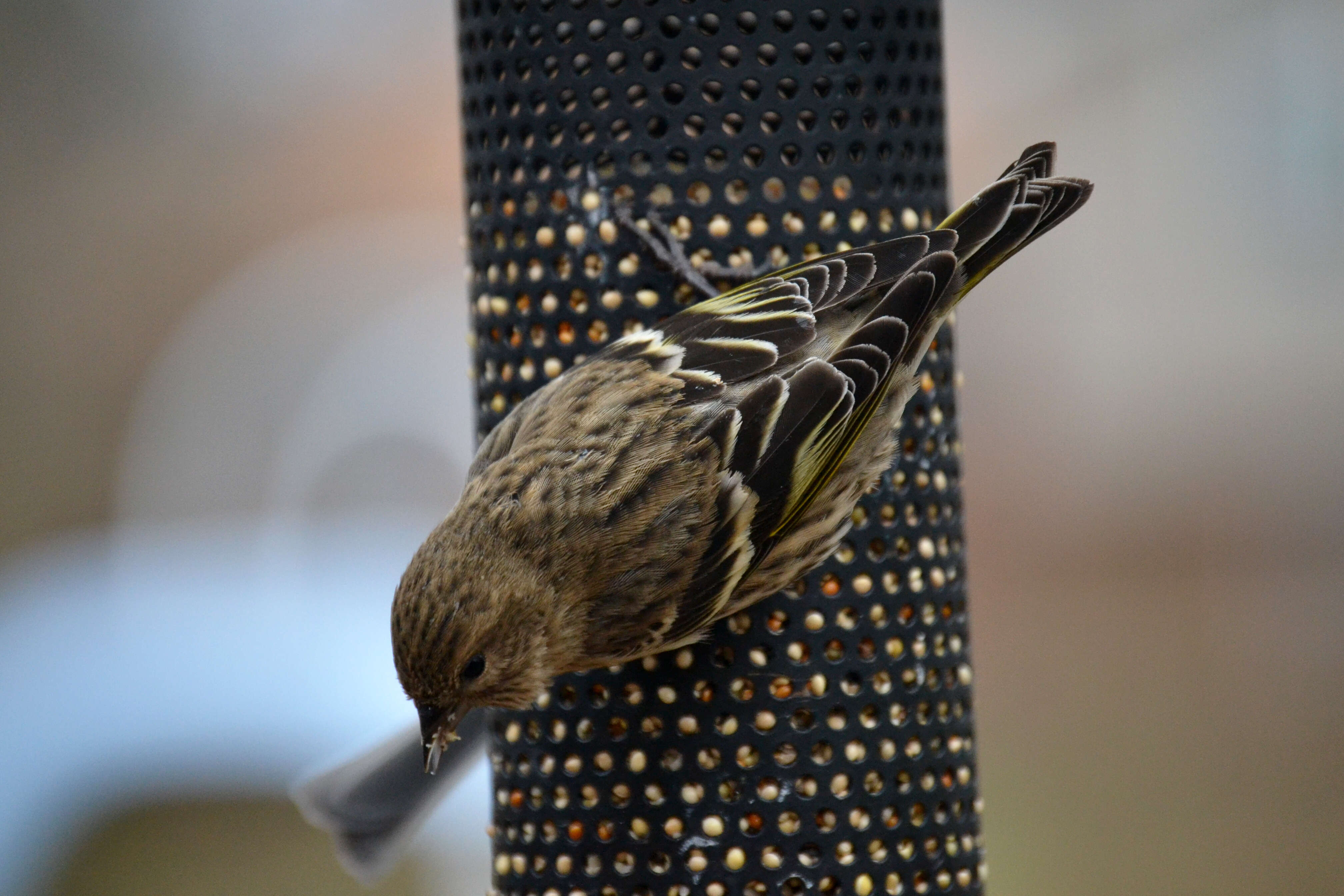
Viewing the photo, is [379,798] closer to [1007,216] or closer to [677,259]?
[677,259]

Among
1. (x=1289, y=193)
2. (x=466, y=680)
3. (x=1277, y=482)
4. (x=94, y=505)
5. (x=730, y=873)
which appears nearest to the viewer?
(x=466, y=680)

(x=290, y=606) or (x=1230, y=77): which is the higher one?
(x=1230, y=77)

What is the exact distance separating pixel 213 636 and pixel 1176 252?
861 cm

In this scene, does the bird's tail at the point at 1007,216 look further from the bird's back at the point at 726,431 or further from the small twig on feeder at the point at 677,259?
the small twig on feeder at the point at 677,259

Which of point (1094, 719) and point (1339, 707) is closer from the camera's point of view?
point (1094, 719)

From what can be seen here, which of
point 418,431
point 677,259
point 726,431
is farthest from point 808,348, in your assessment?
point 418,431

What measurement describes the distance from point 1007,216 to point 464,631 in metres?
1.55

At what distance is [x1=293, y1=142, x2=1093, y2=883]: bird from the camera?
3582 mm

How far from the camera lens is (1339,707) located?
45.7 feet

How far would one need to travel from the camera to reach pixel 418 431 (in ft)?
35.1

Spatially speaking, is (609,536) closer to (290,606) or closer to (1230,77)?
(290,606)

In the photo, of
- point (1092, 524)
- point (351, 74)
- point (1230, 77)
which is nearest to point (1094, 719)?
point (1092, 524)

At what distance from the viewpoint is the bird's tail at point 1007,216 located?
379 centimetres

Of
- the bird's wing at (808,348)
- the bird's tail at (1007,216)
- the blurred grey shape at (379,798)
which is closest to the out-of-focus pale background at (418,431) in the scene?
the blurred grey shape at (379,798)
